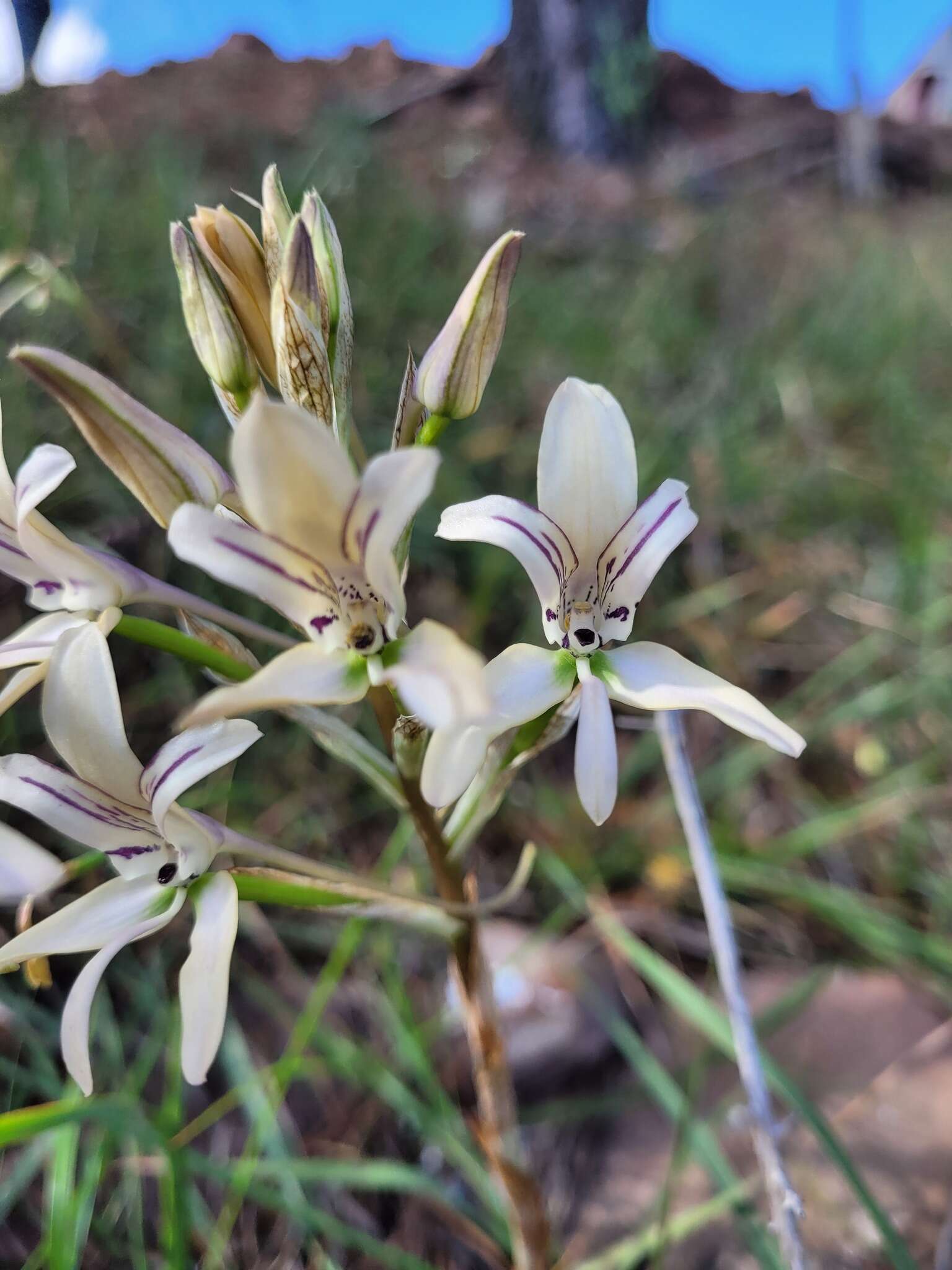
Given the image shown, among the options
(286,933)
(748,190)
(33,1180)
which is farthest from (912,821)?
(748,190)

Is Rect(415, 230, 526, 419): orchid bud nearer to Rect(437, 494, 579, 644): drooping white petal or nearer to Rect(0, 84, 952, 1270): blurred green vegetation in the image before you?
Rect(437, 494, 579, 644): drooping white petal

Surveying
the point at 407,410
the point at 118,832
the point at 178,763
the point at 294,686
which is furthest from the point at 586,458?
the point at 118,832

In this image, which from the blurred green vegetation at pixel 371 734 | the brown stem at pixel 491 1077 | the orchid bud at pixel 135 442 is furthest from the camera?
the blurred green vegetation at pixel 371 734

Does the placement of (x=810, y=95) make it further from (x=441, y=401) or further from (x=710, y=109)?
(x=441, y=401)

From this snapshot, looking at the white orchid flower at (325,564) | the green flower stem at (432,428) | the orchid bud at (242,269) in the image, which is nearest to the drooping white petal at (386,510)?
the white orchid flower at (325,564)

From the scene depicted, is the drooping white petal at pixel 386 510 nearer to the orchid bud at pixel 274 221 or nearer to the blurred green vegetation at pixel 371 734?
the orchid bud at pixel 274 221

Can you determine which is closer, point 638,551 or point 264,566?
point 264,566

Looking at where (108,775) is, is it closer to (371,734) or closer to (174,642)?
(174,642)
